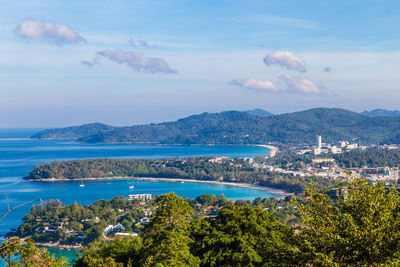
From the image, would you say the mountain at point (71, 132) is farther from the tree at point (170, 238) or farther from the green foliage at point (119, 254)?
the tree at point (170, 238)

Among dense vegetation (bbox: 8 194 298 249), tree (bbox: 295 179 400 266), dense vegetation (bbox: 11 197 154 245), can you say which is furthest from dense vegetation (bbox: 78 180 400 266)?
dense vegetation (bbox: 11 197 154 245)

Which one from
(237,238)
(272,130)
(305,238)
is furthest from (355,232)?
(272,130)

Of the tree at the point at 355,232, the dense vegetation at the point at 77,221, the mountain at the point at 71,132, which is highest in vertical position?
the mountain at the point at 71,132

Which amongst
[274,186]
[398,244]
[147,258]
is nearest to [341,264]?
[398,244]

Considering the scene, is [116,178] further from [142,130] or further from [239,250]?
[142,130]

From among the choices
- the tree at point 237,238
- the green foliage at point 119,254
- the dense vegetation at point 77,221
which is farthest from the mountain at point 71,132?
the tree at point 237,238
